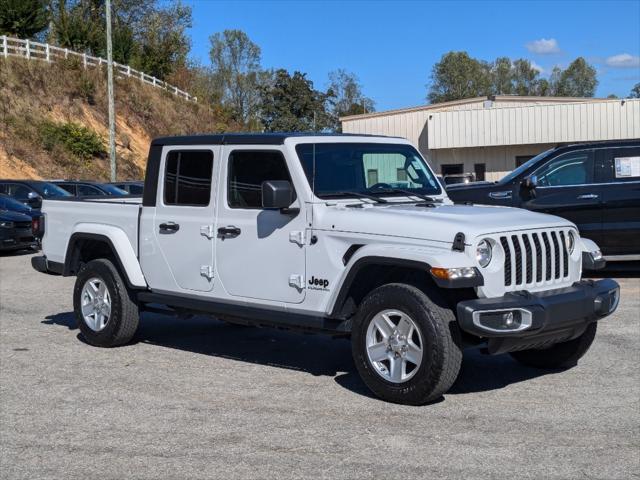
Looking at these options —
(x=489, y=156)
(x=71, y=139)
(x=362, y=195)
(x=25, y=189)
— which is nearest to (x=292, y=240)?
(x=362, y=195)

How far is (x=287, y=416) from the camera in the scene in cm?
605

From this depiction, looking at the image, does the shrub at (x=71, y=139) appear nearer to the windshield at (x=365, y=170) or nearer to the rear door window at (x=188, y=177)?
the rear door window at (x=188, y=177)

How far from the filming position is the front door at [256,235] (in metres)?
6.92

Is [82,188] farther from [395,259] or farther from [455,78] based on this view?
[455,78]

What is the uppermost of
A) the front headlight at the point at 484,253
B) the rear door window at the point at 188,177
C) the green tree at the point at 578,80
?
the green tree at the point at 578,80

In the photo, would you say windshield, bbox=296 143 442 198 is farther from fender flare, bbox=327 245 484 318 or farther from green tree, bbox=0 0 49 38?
green tree, bbox=0 0 49 38

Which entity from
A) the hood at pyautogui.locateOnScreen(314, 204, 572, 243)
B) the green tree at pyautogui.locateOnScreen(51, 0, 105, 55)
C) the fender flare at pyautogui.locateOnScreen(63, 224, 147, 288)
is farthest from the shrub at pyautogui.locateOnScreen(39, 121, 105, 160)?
the hood at pyautogui.locateOnScreen(314, 204, 572, 243)

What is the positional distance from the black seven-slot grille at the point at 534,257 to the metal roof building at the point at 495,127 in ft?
84.7

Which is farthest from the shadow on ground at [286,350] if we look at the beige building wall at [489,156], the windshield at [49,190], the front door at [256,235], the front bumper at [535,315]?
the beige building wall at [489,156]

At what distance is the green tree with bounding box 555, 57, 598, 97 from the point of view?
364 ft

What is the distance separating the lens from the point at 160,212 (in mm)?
8008

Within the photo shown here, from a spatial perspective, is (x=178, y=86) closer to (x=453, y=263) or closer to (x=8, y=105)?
(x=8, y=105)

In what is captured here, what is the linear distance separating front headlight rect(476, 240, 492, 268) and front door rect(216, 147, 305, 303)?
1426mm

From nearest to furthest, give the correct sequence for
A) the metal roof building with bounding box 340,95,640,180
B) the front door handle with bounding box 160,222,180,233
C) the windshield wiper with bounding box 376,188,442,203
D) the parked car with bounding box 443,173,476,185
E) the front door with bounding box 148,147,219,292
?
the windshield wiper with bounding box 376,188,442,203
the front door with bounding box 148,147,219,292
the front door handle with bounding box 160,222,180,233
the parked car with bounding box 443,173,476,185
the metal roof building with bounding box 340,95,640,180
